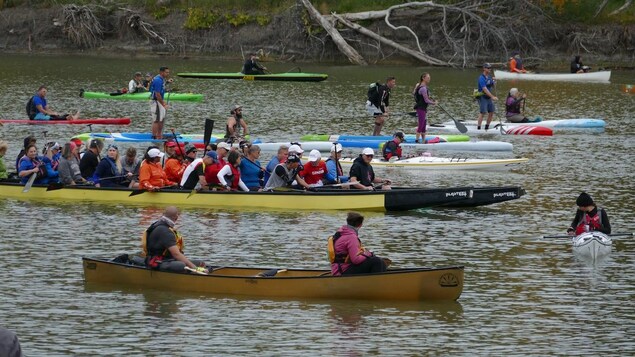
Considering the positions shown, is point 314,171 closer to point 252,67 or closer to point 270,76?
point 252,67

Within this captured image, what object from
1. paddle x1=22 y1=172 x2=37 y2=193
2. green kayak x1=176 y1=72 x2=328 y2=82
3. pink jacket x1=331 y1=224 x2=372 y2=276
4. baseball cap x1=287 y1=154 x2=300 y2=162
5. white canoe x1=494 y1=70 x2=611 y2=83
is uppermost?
white canoe x1=494 y1=70 x2=611 y2=83

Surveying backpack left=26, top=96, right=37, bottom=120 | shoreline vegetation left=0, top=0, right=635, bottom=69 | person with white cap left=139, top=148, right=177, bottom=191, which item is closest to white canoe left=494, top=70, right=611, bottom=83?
shoreline vegetation left=0, top=0, right=635, bottom=69

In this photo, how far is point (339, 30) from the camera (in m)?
63.5

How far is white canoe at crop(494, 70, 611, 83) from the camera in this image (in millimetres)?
54406

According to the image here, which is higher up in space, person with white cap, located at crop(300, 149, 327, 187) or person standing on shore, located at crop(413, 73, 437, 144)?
person standing on shore, located at crop(413, 73, 437, 144)

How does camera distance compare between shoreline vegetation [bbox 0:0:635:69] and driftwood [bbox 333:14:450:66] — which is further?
shoreline vegetation [bbox 0:0:635:69]

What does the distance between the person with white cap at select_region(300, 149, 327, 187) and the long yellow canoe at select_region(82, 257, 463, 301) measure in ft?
22.0

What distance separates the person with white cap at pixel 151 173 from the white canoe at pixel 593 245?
790cm

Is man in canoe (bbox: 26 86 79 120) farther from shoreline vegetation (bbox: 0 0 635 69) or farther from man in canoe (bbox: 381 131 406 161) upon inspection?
shoreline vegetation (bbox: 0 0 635 69)

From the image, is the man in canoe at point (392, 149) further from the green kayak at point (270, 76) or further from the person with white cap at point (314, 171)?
the green kayak at point (270, 76)

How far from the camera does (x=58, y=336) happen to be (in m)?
14.6

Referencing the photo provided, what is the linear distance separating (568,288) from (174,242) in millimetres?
5471

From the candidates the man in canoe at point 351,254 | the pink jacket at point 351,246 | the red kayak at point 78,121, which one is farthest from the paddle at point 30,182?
the red kayak at point 78,121

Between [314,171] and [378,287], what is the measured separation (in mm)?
7654
